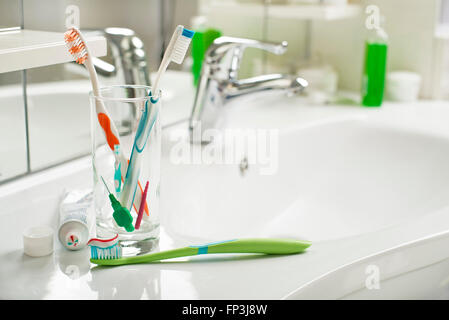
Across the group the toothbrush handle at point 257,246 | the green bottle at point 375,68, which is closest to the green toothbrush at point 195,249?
the toothbrush handle at point 257,246

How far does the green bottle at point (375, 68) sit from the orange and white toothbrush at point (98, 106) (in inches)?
31.1

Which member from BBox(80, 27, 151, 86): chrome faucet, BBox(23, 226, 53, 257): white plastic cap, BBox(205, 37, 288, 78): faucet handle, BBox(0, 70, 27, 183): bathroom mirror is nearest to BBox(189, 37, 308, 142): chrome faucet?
BBox(205, 37, 288, 78): faucet handle

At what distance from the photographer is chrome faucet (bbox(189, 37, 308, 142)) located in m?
0.99

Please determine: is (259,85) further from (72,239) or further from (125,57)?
(72,239)

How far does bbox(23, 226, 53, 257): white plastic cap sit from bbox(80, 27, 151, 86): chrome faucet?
34 centimetres

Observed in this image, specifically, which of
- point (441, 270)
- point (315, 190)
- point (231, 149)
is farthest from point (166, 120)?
point (441, 270)

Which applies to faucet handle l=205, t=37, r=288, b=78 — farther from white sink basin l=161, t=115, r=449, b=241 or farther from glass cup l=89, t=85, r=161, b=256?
glass cup l=89, t=85, r=161, b=256

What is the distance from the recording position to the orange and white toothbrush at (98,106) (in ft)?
2.06

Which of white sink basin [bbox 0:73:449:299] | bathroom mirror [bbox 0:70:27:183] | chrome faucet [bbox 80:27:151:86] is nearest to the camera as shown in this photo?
white sink basin [bbox 0:73:449:299]

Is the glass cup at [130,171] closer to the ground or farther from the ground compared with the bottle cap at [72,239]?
farther from the ground

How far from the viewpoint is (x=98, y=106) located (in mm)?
648

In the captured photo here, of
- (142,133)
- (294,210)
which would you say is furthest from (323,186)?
(142,133)

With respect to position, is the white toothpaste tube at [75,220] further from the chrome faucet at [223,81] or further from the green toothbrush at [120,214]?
the chrome faucet at [223,81]

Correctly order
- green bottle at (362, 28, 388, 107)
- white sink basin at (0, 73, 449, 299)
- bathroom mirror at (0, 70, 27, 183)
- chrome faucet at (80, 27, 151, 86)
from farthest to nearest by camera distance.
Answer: green bottle at (362, 28, 388, 107) → chrome faucet at (80, 27, 151, 86) → bathroom mirror at (0, 70, 27, 183) → white sink basin at (0, 73, 449, 299)
